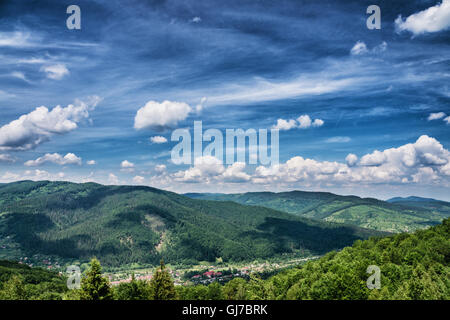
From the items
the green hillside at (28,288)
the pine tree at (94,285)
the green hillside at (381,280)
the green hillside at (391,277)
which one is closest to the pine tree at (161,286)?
the pine tree at (94,285)

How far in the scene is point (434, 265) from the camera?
5241cm

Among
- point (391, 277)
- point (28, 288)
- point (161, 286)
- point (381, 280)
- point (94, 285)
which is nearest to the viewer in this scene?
point (94, 285)

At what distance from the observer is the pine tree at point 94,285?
30344 millimetres

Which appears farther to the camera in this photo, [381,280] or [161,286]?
[381,280]

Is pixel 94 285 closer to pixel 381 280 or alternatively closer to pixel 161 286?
pixel 161 286

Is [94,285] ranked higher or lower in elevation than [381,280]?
higher

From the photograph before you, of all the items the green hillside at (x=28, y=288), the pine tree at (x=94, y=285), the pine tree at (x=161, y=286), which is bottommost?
the green hillside at (x=28, y=288)

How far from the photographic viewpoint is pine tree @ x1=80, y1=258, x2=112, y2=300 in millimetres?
30344

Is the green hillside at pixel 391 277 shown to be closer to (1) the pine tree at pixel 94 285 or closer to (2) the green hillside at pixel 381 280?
(2) the green hillside at pixel 381 280

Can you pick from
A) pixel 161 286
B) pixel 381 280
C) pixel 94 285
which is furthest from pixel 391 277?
pixel 94 285

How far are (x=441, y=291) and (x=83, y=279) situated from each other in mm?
40840

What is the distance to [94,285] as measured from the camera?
30.7 meters
